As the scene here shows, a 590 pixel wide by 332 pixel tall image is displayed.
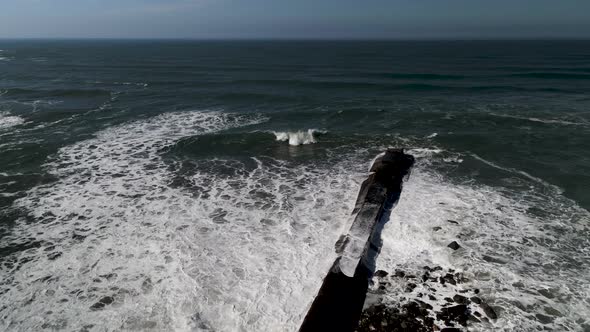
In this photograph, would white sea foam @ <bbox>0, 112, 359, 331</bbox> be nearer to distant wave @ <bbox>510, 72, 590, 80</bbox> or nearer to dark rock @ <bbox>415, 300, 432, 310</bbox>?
dark rock @ <bbox>415, 300, 432, 310</bbox>

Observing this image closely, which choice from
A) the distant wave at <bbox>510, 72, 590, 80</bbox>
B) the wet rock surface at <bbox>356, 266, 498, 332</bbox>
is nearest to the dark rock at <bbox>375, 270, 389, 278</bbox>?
the wet rock surface at <bbox>356, 266, 498, 332</bbox>

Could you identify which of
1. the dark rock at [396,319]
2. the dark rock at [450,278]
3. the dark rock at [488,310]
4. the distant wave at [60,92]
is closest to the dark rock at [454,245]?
the dark rock at [450,278]

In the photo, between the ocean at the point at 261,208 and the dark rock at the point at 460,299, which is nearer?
the dark rock at the point at 460,299

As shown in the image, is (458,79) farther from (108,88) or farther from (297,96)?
(108,88)

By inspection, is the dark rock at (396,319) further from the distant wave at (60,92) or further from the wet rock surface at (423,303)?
the distant wave at (60,92)

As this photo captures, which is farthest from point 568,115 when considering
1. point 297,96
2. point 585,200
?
point 297,96

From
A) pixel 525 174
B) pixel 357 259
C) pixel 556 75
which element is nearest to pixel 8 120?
pixel 357 259
